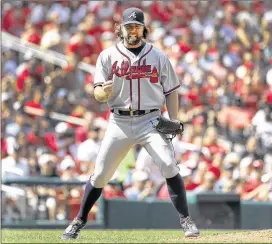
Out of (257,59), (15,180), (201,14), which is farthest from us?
(201,14)

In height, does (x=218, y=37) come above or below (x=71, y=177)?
above

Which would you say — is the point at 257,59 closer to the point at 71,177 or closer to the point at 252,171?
the point at 252,171

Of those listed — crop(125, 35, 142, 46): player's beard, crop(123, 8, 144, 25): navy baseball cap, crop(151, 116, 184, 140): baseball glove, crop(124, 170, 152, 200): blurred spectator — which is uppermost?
crop(123, 8, 144, 25): navy baseball cap

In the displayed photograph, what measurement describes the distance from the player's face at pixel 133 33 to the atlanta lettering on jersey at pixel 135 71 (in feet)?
0.57

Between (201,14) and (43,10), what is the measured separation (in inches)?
123

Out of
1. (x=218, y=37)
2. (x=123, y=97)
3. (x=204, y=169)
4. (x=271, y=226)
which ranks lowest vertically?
(x=271, y=226)

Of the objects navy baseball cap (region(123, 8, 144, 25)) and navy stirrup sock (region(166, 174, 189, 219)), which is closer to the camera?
navy baseball cap (region(123, 8, 144, 25))

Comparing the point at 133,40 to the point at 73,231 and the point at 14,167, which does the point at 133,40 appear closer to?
the point at 73,231

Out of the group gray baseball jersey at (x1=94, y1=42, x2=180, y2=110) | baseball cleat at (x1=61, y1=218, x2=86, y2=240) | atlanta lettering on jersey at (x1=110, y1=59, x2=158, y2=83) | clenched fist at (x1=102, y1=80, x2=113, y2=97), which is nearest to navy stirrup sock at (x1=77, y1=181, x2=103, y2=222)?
baseball cleat at (x1=61, y1=218, x2=86, y2=240)

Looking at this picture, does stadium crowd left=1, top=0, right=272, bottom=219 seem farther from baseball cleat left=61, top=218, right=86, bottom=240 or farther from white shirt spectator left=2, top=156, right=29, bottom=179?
baseball cleat left=61, top=218, right=86, bottom=240

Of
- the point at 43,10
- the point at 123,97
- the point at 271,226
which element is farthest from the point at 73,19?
the point at 123,97

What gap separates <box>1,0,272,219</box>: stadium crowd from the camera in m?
12.4

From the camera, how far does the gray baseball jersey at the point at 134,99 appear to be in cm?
712

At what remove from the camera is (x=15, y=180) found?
37.9 ft
